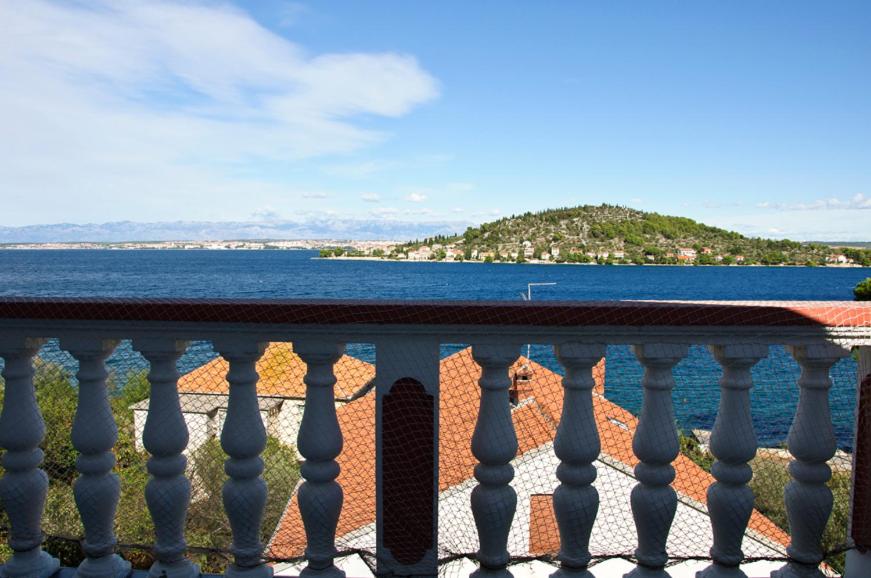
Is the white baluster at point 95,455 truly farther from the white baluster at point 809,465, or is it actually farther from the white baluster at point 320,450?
the white baluster at point 809,465

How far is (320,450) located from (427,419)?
1.07ft

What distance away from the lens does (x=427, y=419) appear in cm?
182

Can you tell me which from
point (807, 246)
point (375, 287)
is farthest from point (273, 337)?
point (807, 246)

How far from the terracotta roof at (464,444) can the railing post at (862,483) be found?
203 millimetres

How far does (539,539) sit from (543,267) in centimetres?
15593

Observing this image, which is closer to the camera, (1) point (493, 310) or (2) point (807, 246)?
(1) point (493, 310)

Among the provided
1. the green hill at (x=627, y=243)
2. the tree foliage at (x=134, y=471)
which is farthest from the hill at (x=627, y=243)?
the tree foliage at (x=134, y=471)

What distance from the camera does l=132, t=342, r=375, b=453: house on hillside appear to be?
6.73 ft

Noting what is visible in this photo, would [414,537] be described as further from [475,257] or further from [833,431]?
[475,257]

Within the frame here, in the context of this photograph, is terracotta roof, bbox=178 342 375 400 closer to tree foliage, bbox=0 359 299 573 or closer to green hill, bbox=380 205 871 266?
tree foliage, bbox=0 359 299 573

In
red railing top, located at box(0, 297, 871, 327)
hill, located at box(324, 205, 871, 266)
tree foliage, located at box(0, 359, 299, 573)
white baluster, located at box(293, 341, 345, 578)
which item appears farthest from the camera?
hill, located at box(324, 205, 871, 266)

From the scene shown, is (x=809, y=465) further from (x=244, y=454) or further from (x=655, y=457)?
(x=244, y=454)

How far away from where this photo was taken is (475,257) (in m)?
173

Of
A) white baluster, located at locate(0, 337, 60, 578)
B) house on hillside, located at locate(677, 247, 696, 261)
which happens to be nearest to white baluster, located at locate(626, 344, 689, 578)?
white baluster, located at locate(0, 337, 60, 578)
